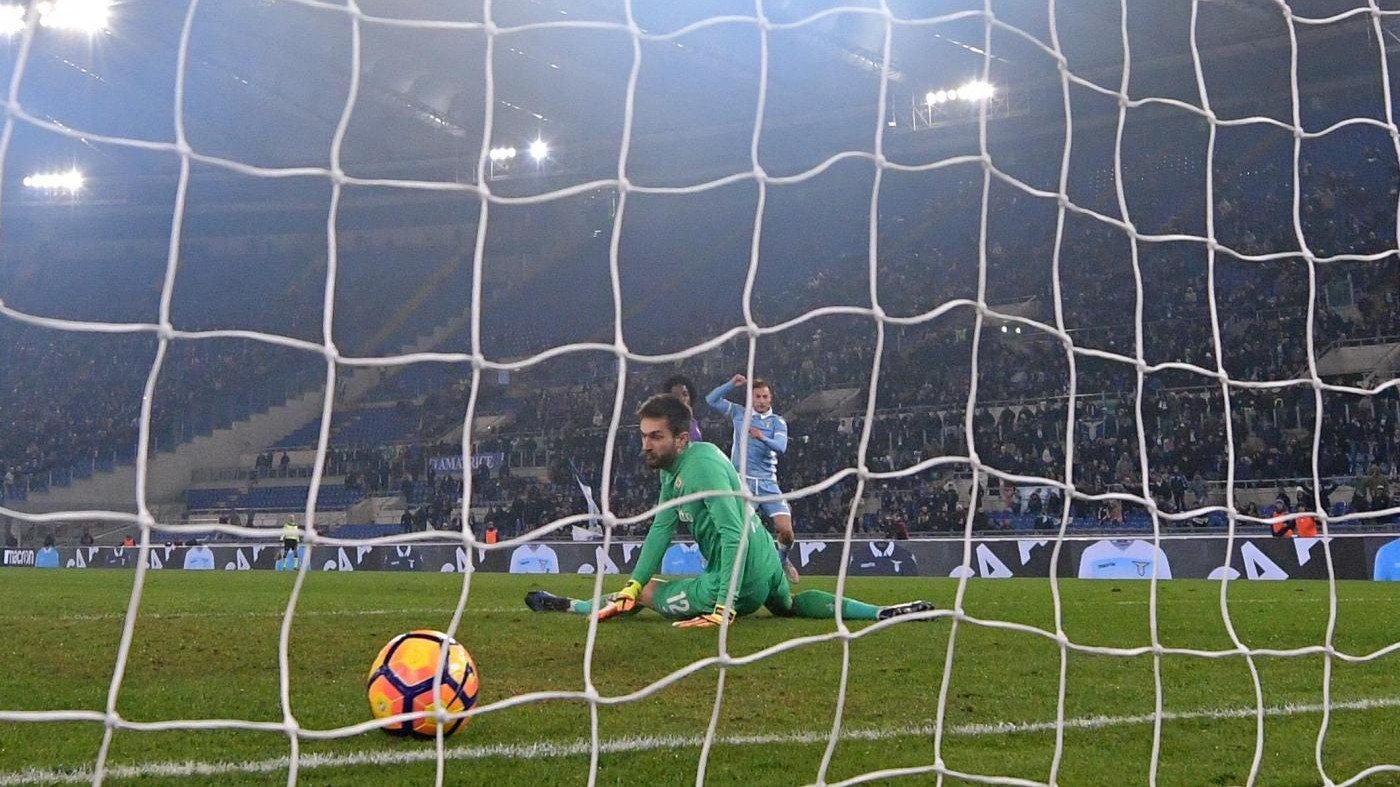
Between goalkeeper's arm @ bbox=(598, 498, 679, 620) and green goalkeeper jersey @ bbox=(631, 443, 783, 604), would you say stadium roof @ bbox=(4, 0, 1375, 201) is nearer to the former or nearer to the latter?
green goalkeeper jersey @ bbox=(631, 443, 783, 604)

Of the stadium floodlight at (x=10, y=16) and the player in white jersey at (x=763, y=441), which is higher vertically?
the stadium floodlight at (x=10, y=16)

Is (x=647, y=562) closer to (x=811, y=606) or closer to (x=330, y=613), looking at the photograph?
(x=811, y=606)

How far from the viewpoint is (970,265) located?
82.2 ft

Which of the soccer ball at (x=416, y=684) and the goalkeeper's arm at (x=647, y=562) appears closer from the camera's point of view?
the soccer ball at (x=416, y=684)

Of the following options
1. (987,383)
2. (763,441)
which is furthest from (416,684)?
(987,383)

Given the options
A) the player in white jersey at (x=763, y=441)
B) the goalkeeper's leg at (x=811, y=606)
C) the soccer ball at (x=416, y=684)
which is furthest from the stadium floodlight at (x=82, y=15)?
the soccer ball at (x=416, y=684)

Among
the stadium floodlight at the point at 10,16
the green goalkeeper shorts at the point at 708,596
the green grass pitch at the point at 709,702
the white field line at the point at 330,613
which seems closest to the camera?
the green grass pitch at the point at 709,702

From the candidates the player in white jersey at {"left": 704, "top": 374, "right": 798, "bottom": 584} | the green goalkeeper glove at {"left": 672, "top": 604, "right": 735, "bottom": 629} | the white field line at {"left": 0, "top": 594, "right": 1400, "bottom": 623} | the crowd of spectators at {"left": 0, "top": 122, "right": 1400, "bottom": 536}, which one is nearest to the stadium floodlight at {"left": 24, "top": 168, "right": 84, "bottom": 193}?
the crowd of spectators at {"left": 0, "top": 122, "right": 1400, "bottom": 536}

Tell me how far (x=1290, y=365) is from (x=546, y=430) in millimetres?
13034

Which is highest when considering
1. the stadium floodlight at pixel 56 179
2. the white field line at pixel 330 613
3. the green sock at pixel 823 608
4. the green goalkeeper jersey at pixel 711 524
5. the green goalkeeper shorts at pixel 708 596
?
the stadium floodlight at pixel 56 179

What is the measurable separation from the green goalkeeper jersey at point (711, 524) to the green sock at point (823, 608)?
312mm

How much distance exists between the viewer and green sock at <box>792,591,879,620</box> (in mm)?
6570

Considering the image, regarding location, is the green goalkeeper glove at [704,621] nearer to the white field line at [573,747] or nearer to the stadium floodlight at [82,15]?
the white field line at [573,747]

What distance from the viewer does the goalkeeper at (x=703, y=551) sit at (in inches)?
238
